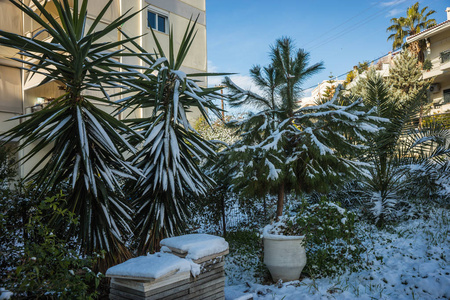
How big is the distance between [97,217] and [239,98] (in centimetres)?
323

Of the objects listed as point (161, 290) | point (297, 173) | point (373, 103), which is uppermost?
point (373, 103)

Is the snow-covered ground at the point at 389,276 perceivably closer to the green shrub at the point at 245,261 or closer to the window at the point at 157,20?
the green shrub at the point at 245,261

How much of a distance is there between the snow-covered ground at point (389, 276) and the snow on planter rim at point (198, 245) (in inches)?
32.1

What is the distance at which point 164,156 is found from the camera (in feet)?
13.9

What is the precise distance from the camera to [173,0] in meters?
12.4

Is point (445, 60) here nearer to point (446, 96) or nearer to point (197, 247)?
point (446, 96)

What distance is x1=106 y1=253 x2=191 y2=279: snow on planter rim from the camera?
2451 mm

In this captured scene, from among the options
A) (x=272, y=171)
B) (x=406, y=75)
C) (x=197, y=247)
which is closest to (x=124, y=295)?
(x=197, y=247)

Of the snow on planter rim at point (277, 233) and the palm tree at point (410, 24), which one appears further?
the palm tree at point (410, 24)

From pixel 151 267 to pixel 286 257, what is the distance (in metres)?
2.29

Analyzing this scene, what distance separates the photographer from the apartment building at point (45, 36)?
10250mm

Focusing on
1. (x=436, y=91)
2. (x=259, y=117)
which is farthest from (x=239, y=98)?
(x=436, y=91)

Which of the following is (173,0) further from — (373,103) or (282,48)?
(373,103)

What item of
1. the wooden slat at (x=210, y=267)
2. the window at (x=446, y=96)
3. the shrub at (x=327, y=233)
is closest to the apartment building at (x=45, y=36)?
the shrub at (x=327, y=233)
